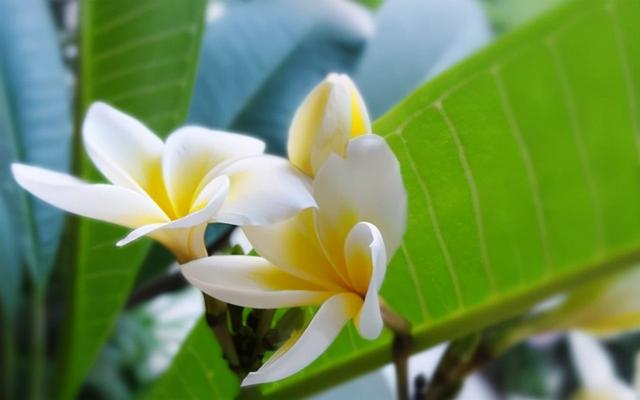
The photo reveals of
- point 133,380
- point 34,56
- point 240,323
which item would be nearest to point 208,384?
point 240,323

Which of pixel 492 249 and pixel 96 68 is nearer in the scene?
pixel 492 249

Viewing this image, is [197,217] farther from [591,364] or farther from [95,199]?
[591,364]

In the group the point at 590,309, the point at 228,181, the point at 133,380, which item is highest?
the point at 228,181

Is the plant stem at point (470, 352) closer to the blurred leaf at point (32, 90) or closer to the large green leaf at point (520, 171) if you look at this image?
the large green leaf at point (520, 171)

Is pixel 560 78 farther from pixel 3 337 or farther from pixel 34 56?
pixel 3 337

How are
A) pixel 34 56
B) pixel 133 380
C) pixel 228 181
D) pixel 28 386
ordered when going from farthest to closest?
pixel 133 380 → pixel 28 386 → pixel 34 56 → pixel 228 181

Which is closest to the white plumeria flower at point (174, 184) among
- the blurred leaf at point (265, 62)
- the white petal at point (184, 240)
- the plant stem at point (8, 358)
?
the white petal at point (184, 240)

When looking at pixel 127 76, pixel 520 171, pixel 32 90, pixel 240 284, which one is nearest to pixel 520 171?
pixel 520 171
